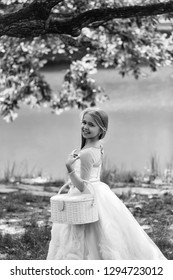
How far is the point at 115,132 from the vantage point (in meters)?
14.2

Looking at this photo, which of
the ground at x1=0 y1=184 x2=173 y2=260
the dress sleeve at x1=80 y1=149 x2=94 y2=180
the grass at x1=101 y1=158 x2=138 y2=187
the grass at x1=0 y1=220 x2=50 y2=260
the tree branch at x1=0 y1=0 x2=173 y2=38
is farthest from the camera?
the grass at x1=101 y1=158 x2=138 y2=187

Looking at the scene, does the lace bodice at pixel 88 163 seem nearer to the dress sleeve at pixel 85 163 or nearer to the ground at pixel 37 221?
the dress sleeve at pixel 85 163

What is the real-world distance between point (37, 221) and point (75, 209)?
3114mm

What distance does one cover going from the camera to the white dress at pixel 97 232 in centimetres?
428

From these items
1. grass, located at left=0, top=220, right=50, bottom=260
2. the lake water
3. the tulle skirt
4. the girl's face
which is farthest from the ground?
the lake water

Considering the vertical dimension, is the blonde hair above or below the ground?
above

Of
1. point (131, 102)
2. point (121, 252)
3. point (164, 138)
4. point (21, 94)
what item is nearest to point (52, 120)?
point (131, 102)

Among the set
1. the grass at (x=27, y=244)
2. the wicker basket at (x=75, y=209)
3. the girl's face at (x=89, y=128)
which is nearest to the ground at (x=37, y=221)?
the grass at (x=27, y=244)

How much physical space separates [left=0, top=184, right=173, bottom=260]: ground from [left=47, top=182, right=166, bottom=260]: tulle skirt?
3.57 feet

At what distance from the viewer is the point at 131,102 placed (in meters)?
16.6

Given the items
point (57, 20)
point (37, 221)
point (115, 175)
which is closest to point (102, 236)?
point (37, 221)

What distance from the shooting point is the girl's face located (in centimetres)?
426

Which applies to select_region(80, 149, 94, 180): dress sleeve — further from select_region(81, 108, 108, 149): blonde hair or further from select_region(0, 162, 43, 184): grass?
select_region(0, 162, 43, 184): grass

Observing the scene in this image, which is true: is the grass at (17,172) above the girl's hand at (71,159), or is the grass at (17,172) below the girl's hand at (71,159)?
below
